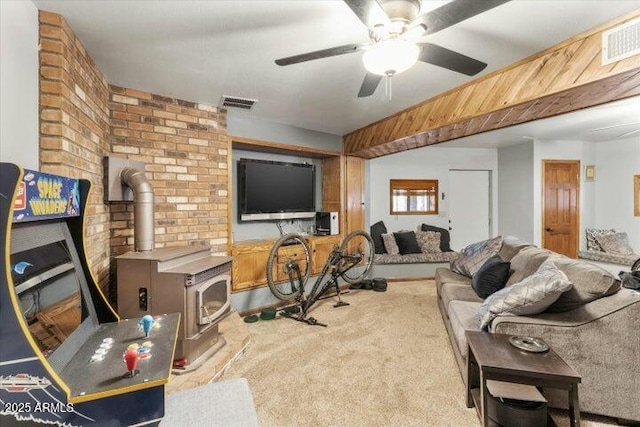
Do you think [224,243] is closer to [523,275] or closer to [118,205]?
[118,205]

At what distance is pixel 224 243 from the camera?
3535mm

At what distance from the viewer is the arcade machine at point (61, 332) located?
2.61ft

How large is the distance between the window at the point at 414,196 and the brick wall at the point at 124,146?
3.59m

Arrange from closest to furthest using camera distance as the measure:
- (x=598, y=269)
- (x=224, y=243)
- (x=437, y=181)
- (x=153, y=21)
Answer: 1. (x=153, y=21)
2. (x=598, y=269)
3. (x=224, y=243)
4. (x=437, y=181)

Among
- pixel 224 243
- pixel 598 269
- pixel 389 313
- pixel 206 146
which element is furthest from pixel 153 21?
pixel 389 313

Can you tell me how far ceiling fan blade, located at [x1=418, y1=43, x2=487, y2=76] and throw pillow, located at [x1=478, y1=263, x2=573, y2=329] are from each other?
4.54 feet

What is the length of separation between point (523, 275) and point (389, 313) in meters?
1.54

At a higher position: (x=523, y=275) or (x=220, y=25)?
(x=220, y=25)

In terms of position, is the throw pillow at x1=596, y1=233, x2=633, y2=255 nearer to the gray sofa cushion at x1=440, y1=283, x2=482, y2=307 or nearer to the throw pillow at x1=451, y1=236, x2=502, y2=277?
the throw pillow at x1=451, y1=236, x2=502, y2=277

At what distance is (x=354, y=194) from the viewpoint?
16.2 feet

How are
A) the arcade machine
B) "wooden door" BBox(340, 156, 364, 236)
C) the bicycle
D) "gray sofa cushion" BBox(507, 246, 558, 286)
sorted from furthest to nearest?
"wooden door" BBox(340, 156, 364, 236) → the bicycle → "gray sofa cushion" BBox(507, 246, 558, 286) → the arcade machine

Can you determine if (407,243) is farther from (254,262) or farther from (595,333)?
(595,333)

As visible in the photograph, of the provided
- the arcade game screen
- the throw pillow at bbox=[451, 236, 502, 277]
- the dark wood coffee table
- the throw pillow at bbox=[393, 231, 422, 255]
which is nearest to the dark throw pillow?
the throw pillow at bbox=[393, 231, 422, 255]

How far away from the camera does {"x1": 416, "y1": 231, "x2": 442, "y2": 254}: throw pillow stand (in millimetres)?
5566
